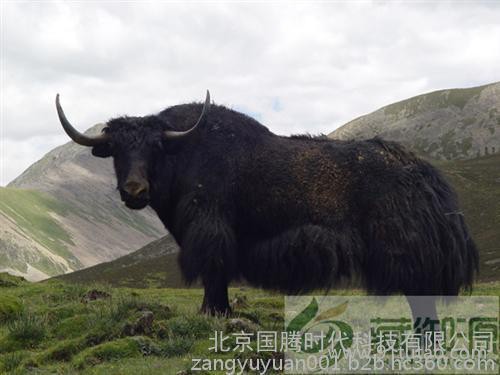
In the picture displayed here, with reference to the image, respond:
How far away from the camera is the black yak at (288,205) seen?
8914mm

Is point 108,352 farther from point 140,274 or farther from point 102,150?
point 140,274

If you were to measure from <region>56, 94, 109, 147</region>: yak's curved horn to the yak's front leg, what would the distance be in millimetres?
2083

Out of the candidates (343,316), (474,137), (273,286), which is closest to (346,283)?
(343,316)

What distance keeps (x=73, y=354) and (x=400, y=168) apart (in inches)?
214

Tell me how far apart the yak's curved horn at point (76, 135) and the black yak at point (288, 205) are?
0.02 m

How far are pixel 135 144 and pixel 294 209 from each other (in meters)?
2.69

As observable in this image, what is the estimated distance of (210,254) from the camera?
935cm

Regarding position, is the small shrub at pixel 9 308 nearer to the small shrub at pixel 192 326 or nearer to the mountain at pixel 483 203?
the small shrub at pixel 192 326

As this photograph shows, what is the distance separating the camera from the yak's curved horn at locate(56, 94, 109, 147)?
1011 centimetres

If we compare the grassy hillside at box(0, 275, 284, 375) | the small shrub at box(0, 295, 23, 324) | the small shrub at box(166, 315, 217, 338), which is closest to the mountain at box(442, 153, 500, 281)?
the small shrub at box(0, 295, 23, 324)

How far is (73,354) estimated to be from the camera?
28.0 feet

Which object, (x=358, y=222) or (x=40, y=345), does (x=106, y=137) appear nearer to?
(x=40, y=345)

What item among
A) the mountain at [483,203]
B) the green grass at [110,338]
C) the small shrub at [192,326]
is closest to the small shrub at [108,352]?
the green grass at [110,338]

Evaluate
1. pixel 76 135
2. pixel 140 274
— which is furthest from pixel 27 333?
pixel 140 274
